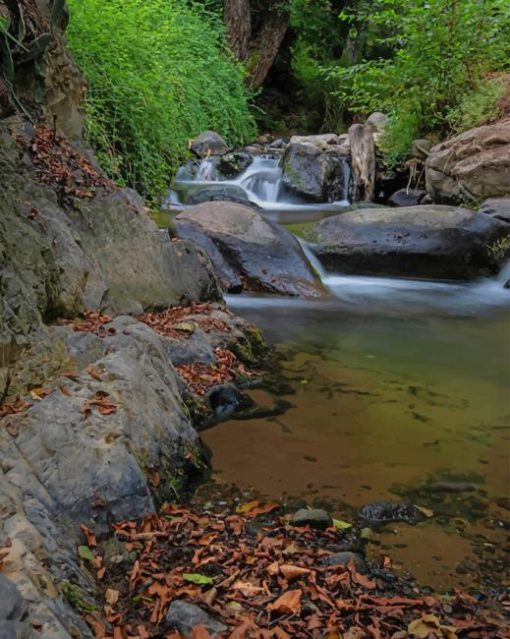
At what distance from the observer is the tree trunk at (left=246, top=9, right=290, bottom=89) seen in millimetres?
20281

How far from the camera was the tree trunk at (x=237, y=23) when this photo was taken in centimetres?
1925

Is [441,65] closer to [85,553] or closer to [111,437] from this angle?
[111,437]

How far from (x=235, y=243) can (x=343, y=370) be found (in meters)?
3.08

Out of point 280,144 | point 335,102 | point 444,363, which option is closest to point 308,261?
point 444,363

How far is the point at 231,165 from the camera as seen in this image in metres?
14.1

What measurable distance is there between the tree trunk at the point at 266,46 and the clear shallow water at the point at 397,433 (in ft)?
50.0

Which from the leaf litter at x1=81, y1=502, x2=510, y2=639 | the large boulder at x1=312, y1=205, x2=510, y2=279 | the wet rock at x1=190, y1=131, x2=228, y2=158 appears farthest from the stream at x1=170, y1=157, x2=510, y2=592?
the wet rock at x1=190, y1=131, x2=228, y2=158

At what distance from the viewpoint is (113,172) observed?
294 inches

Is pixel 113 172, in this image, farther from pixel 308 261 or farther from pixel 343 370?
pixel 343 370

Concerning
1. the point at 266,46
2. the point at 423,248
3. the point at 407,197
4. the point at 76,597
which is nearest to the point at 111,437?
the point at 76,597

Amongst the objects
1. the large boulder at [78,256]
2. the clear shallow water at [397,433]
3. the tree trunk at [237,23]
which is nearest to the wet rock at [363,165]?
the clear shallow water at [397,433]

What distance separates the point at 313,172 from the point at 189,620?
39.4 ft

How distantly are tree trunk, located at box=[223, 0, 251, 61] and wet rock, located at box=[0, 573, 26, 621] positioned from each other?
19.5m

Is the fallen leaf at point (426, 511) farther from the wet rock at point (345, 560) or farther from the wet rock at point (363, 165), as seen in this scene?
the wet rock at point (363, 165)
